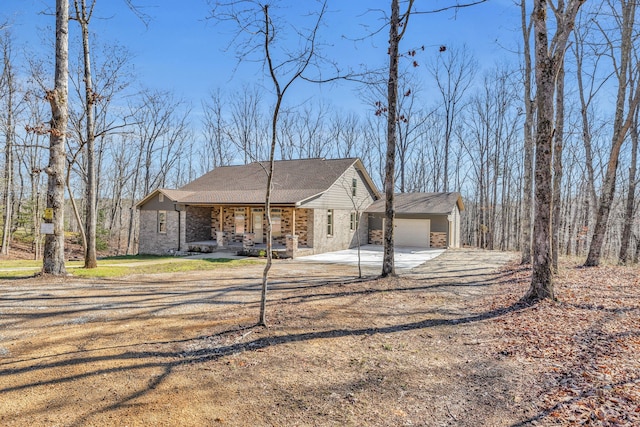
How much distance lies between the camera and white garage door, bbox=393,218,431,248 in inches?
846

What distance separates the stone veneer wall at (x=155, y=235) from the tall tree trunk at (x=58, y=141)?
1015cm

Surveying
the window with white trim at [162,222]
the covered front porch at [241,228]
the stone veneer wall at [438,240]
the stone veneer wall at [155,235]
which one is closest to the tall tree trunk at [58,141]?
the covered front porch at [241,228]

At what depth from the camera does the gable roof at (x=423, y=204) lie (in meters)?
21.0

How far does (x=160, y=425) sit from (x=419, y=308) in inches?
201

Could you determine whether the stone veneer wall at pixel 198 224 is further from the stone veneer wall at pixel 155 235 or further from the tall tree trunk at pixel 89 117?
the tall tree trunk at pixel 89 117

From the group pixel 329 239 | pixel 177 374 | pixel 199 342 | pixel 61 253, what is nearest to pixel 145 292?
pixel 61 253

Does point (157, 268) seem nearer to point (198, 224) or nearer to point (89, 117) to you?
point (89, 117)

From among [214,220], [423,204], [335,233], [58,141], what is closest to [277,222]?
[335,233]

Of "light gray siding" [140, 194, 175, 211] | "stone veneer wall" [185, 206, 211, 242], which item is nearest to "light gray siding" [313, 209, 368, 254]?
"stone veneer wall" [185, 206, 211, 242]

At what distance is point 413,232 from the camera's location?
71.8 ft

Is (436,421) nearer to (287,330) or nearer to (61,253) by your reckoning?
(287,330)

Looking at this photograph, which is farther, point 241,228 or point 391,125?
point 241,228

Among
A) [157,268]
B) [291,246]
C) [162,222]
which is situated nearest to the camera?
[157,268]

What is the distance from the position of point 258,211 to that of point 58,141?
34.3 feet
